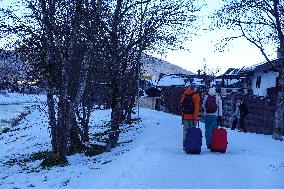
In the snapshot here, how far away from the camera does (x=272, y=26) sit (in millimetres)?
21047

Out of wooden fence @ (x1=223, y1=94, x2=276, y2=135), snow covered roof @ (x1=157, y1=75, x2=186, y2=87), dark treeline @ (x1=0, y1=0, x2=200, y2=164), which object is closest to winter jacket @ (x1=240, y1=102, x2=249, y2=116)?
wooden fence @ (x1=223, y1=94, x2=276, y2=135)

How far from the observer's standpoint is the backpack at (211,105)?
1348cm

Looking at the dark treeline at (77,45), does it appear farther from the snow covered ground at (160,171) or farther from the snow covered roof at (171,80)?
the snow covered roof at (171,80)

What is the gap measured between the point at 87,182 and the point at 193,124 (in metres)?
→ 3.98

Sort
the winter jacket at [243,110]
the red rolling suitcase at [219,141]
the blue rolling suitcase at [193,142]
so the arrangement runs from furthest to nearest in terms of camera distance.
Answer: the winter jacket at [243,110] < the red rolling suitcase at [219,141] < the blue rolling suitcase at [193,142]

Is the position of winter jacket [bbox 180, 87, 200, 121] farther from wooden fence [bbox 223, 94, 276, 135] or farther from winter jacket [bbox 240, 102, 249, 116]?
wooden fence [bbox 223, 94, 276, 135]

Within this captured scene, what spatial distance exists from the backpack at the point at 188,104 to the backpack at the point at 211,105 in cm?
67

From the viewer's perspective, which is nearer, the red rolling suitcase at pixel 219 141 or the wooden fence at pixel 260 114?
the red rolling suitcase at pixel 219 141

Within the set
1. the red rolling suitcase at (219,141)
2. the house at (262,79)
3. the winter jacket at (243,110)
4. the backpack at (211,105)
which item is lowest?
the red rolling suitcase at (219,141)

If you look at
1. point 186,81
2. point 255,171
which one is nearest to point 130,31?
point 255,171

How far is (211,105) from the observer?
1353 centimetres

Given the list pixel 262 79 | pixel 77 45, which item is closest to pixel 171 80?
pixel 262 79

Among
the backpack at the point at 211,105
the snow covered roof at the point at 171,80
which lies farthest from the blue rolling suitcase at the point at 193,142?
the snow covered roof at the point at 171,80

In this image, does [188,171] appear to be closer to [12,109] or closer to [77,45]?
[77,45]
